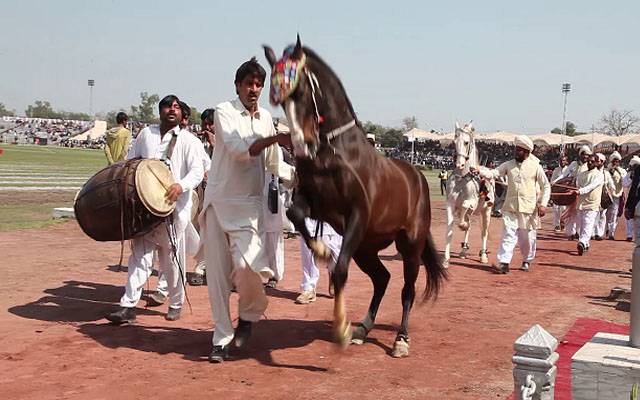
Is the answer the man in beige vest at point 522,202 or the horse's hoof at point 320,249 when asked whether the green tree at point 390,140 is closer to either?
the man in beige vest at point 522,202

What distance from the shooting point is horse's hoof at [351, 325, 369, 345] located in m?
6.86

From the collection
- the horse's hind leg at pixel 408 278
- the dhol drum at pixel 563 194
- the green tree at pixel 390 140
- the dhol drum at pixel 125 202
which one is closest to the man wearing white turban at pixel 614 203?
the dhol drum at pixel 563 194

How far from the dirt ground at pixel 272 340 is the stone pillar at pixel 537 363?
49.1 inches

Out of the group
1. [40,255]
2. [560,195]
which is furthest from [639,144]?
[40,255]

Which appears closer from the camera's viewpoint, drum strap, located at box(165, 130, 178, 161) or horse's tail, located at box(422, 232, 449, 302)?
horse's tail, located at box(422, 232, 449, 302)

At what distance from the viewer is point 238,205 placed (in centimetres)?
622

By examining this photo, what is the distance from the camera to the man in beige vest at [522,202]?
12031 millimetres

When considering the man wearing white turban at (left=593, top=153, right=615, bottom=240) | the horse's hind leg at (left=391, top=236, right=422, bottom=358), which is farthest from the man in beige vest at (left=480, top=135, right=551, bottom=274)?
the horse's hind leg at (left=391, top=236, right=422, bottom=358)

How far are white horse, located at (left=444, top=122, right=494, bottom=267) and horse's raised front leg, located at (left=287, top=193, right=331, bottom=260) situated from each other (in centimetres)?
700

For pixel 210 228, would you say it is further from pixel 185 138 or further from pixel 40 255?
pixel 40 255

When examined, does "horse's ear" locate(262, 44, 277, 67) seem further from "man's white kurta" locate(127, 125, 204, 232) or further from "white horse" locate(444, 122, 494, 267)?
"white horse" locate(444, 122, 494, 267)

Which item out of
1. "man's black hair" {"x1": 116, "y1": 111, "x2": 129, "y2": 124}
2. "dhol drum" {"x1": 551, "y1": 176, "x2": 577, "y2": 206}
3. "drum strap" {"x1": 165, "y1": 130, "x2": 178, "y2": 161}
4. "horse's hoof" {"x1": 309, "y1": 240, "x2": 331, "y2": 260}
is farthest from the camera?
→ "dhol drum" {"x1": 551, "y1": 176, "x2": 577, "y2": 206}

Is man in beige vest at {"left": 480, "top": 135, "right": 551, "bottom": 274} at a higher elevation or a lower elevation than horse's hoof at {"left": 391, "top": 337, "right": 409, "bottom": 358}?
higher

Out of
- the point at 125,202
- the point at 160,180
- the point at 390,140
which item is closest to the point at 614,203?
the point at 160,180
